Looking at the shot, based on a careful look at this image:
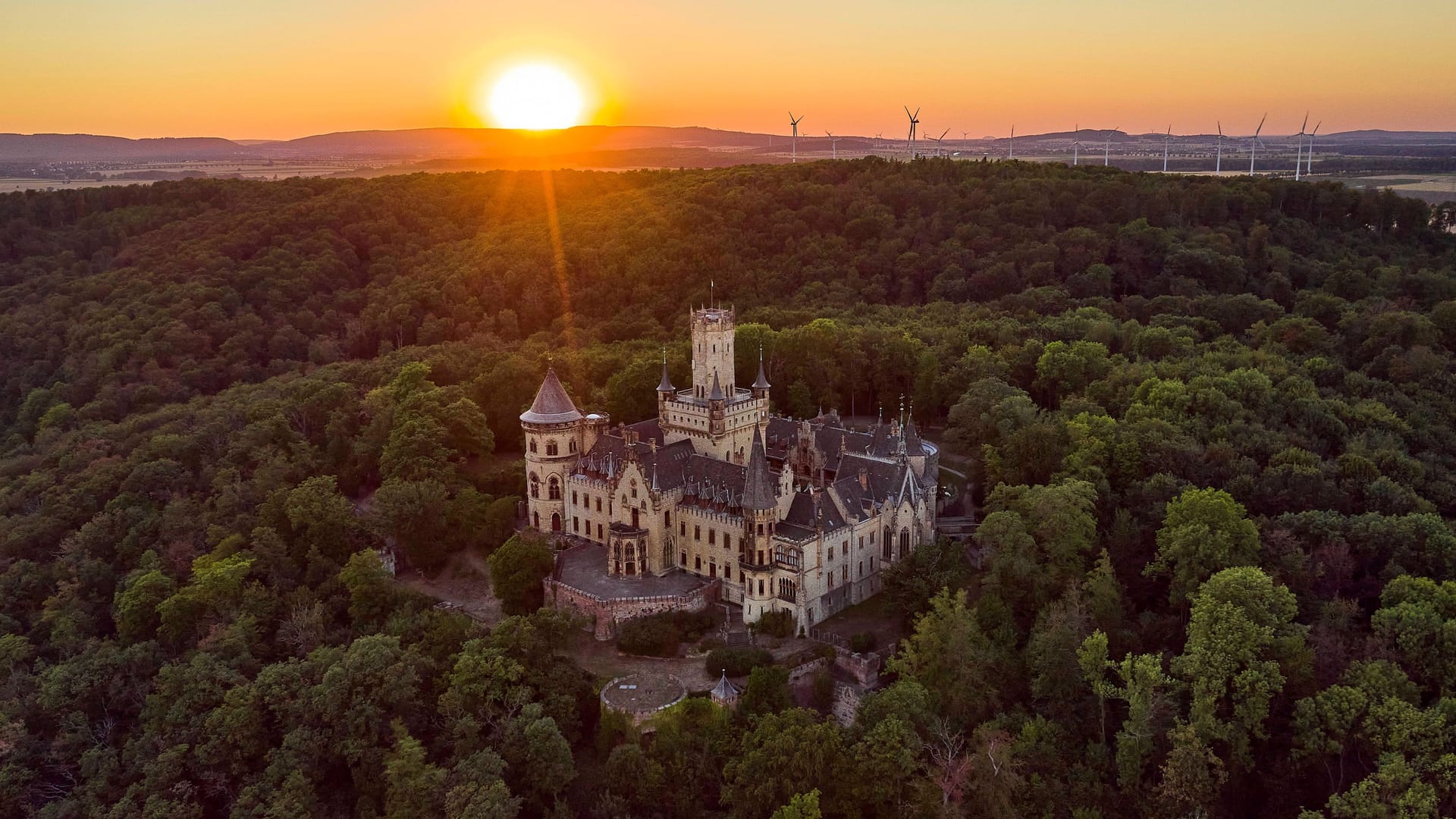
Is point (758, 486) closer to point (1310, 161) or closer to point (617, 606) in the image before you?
point (617, 606)

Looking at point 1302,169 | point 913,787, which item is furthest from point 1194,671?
point 1302,169

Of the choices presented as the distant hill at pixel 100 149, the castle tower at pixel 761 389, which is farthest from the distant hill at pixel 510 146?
the castle tower at pixel 761 389

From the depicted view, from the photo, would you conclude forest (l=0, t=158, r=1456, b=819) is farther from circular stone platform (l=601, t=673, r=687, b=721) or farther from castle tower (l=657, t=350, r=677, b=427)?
castle tower (l=657, t=350, r=677, b=427)

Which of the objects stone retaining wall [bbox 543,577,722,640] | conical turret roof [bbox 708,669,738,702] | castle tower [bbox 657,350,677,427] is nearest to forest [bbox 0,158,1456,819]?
conical turret roof [bbox 708,669,738,702]

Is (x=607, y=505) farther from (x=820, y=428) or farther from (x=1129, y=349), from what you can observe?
(x=1129, y=349)

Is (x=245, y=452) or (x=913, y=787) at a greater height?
(x=245, y=452)
